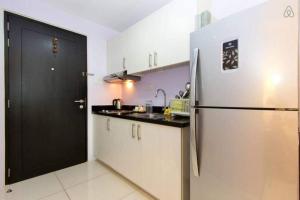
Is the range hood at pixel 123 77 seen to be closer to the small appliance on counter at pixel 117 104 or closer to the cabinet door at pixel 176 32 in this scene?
the small appliance on counter at pixel 117 104

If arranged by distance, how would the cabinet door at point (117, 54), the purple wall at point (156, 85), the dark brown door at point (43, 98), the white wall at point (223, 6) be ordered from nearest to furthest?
the white wall at point (223, 6), the dark brown door at point (43, 98), the purple wall at point (156, 85), the cabinet door at point (117, 54)

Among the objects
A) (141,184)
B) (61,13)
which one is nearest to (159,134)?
(141,184)

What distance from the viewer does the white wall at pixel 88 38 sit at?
1.87m

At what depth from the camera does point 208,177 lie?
115 centimetres

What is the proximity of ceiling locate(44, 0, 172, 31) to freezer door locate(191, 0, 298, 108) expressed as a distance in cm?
139

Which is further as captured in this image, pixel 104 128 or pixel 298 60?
pixel 104 128

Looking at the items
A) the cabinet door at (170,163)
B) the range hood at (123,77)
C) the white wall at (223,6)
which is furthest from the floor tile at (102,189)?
the white wall at (223,6)

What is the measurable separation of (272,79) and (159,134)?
3.23ft

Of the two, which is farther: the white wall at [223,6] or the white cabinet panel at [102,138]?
the white cabinet panel at [102,138]

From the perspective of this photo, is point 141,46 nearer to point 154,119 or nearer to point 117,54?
point 117,54

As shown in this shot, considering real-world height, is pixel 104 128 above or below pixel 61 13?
below

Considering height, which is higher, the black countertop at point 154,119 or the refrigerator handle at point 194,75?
the refrigerator handle at point 194,75

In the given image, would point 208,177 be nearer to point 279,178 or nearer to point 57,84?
point 279,178

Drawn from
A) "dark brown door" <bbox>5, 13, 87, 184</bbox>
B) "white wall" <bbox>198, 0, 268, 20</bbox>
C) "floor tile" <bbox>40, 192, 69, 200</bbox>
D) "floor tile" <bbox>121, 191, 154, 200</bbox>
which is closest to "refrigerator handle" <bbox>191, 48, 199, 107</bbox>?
"white wall" <bbox>198, 0, 268, 20</bbox>
